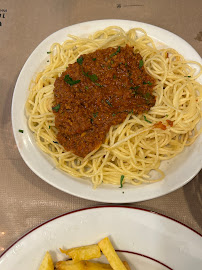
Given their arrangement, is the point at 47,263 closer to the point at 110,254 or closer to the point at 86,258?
the point at 86,258

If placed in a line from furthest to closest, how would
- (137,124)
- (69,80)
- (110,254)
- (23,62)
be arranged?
1. (23,62)
2. (137,124)
3. (69,80)
4. (110,254)

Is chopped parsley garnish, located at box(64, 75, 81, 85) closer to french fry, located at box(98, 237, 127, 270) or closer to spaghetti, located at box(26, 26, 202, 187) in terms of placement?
spaghetti, located at box(26, 26, 202, 187)

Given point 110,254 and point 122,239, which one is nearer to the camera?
point 110,254

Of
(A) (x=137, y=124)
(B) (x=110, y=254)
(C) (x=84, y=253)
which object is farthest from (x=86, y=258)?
(A) (x=137, y=124)

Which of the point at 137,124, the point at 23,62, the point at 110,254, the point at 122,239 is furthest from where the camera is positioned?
the point at 23,62

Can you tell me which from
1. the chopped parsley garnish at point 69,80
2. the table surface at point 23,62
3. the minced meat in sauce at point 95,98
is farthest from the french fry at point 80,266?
the chopped parsley garnish at point 69,80

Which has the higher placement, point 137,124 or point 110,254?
point 137,124

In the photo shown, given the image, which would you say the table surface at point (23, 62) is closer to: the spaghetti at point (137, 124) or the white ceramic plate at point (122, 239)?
the white ceramic plate at point (122, 239)

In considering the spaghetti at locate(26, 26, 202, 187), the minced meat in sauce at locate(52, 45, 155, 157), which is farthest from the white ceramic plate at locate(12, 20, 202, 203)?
the minced meat in sauce at locate(52, 45, 155, 157)
